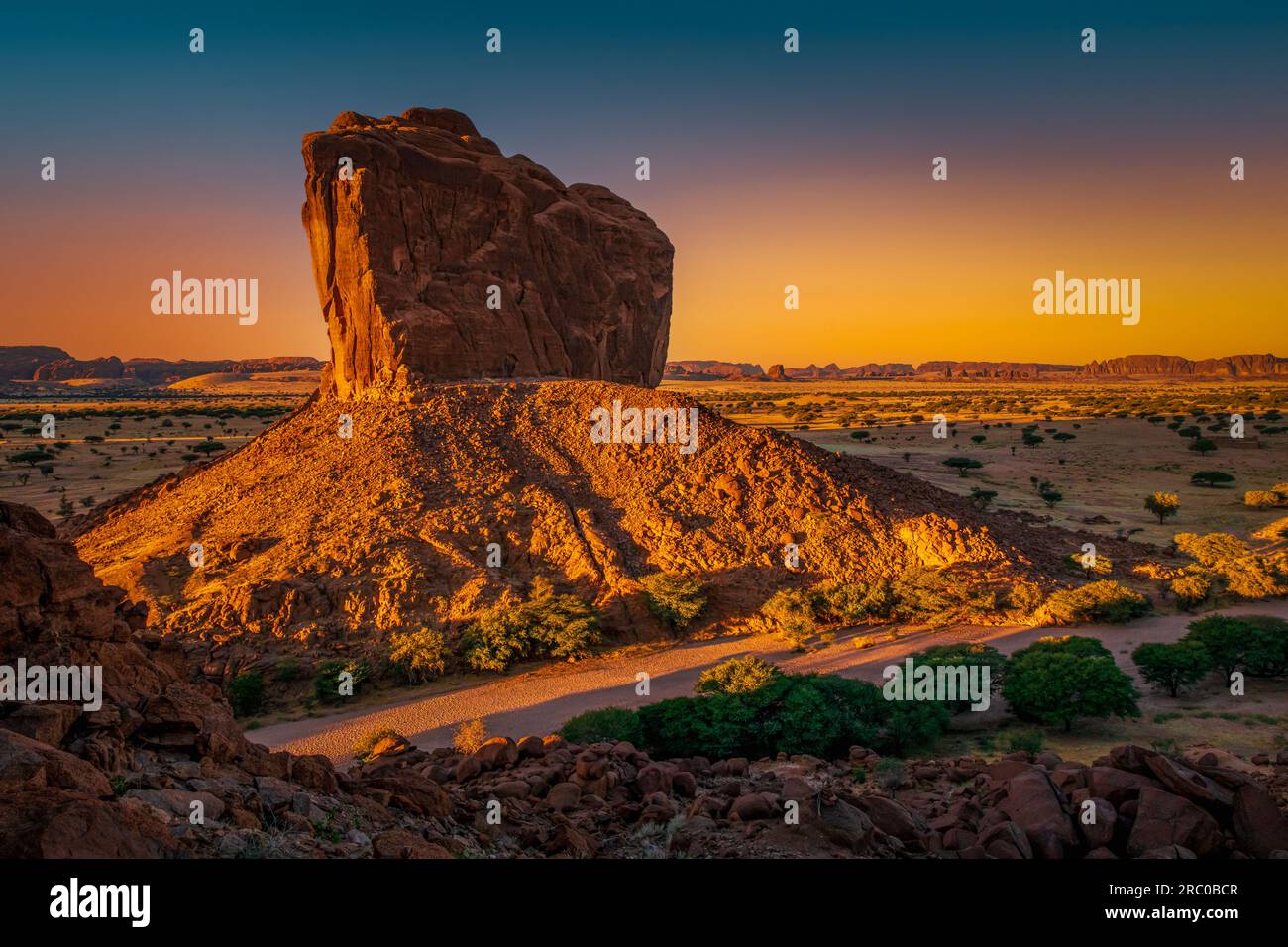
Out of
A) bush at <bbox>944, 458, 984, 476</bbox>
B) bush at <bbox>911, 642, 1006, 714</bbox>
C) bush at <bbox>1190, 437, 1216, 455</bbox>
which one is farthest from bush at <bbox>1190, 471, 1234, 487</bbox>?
bush at <bbox>911, 642, 1006, 714</bbox>

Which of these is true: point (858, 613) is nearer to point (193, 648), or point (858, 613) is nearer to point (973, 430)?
point (193, 648)

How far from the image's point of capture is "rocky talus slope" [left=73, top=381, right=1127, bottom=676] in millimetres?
28203

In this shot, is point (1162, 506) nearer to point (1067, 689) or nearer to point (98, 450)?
point (1067, 689)

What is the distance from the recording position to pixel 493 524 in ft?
104

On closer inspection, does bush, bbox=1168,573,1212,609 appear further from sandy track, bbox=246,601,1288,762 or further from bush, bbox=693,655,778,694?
bush, bbox=693,655,778,694

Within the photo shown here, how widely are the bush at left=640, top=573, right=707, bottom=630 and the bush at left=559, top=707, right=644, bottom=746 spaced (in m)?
9.26

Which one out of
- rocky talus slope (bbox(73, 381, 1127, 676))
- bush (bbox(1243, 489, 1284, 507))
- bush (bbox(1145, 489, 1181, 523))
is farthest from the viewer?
bush (bbox(1243, 489, 1284, 507))

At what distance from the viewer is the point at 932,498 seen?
37844 mm

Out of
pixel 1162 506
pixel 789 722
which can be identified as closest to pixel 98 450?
pixel 789 722

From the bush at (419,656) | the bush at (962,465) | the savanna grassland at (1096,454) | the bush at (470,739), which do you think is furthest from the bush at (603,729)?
the bush at (962,465)

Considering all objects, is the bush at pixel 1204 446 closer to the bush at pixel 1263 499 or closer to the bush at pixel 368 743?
the bush at pixel 1263 499

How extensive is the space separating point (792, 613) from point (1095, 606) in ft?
37.8
